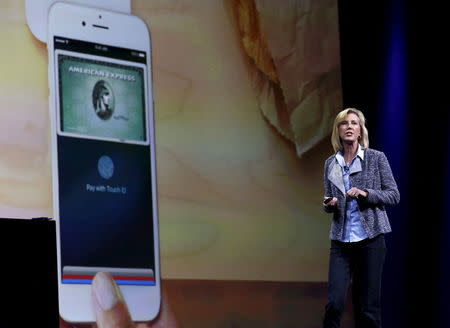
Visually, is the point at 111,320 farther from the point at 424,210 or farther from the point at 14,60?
the point at 424,210

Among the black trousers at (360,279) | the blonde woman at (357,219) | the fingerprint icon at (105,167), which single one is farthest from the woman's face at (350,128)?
the fingerprint icon at (105,167)

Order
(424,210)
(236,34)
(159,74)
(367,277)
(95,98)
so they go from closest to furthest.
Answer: (367,277), (95,98), (159,74), (236,34), (424,210)

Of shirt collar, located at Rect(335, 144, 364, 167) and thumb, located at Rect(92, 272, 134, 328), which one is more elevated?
shirt collar, located at Rect(335, 144, 364, 167)

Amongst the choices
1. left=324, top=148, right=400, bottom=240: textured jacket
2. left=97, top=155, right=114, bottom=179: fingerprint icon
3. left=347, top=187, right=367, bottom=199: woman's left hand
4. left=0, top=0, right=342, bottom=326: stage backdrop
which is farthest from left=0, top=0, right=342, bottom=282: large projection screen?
left=347, top=187, right=367, bottom=199: woman's left hand

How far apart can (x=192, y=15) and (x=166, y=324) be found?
4.91 ft

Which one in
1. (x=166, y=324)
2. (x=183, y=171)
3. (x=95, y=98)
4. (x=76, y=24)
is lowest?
(x=166, y=324)

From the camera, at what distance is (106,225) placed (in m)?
3.85

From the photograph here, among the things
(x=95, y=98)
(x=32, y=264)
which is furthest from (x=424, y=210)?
(x=32, y=264)

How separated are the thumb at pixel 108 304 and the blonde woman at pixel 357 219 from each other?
2.87 ft

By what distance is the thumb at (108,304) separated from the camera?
12.3ft

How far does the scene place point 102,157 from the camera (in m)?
3.86

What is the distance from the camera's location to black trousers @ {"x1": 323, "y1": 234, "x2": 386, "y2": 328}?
3.57m

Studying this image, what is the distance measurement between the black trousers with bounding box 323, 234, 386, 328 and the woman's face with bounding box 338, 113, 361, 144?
Answer: 0.43 metres

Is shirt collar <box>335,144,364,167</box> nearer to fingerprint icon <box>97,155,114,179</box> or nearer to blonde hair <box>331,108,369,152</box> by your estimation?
blonde hair <box>331,108,369,152</box>
